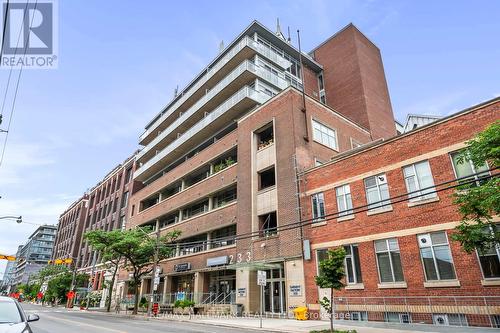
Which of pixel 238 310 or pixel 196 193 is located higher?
pixel 196 193

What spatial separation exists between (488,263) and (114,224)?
55920 millimetres

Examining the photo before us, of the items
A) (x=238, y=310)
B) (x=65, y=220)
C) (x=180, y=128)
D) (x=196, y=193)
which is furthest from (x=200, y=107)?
(x=65, y=220)

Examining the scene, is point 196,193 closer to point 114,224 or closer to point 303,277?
point 303,277

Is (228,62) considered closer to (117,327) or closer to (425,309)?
(117,327)

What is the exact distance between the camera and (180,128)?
46.4m

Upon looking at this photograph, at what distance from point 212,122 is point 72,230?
197ft

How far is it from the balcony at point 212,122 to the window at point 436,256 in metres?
21.1

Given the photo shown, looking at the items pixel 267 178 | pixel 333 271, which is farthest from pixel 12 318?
pixel 267 178

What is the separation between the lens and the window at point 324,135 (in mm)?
28362

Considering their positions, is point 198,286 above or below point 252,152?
below

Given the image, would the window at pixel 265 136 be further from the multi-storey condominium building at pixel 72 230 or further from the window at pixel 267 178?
the multi-storey condominium building at pixel 72 230

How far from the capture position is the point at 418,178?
18672mm

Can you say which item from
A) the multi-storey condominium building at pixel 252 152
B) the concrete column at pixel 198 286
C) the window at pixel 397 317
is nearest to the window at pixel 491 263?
the window at pixel 397 317

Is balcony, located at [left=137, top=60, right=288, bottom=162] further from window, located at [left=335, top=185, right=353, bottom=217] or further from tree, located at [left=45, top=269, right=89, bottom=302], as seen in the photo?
tree, located at [left=45, top=269, right=89, bottom=302]
